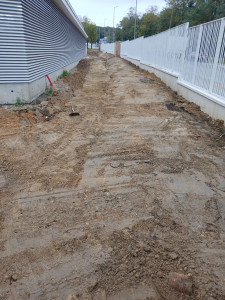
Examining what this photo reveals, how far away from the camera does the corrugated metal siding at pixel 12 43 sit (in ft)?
21.1

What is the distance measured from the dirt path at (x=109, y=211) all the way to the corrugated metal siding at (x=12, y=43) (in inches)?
80.3

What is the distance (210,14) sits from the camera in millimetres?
31656

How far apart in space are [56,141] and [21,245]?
307 cm

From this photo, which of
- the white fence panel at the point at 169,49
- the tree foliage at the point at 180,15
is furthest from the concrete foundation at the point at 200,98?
the tree foliage at the point at 180,15

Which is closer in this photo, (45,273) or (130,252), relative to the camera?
(45,273)

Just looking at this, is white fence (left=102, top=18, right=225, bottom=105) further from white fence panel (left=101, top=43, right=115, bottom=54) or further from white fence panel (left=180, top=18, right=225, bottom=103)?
white fence panel (left=101, top=43, right=115, bottom=54)

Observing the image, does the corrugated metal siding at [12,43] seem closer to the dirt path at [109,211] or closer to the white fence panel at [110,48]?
the dirt path at [109,211]

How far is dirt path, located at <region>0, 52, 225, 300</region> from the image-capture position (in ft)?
6.83

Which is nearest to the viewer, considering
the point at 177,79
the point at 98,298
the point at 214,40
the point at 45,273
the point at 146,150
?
the point at 98,298

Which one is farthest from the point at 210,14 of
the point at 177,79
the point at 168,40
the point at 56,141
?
the point at 56,141

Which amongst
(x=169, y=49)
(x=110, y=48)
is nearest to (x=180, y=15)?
(x=110, y=48)

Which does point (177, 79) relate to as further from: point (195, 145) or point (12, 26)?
point (12, 26)

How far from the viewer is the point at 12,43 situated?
6.77m

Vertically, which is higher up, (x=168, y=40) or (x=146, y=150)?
(x=168, y=40)
